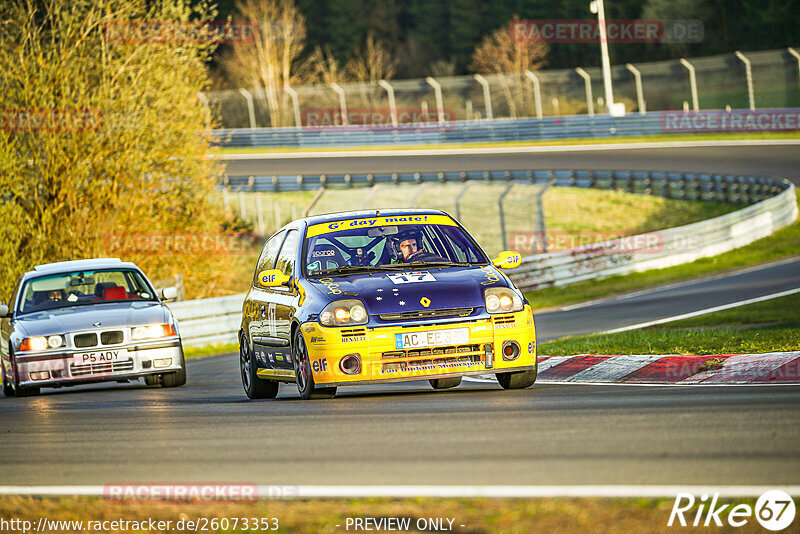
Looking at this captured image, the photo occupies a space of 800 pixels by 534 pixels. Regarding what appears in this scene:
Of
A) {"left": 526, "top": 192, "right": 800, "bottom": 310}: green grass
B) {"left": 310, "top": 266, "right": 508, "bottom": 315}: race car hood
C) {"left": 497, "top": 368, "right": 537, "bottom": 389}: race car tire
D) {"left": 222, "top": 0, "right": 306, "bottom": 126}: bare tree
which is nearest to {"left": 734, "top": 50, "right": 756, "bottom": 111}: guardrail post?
{"left": 526, "top": 192, "right": 800, "bottom": 310}: green grass

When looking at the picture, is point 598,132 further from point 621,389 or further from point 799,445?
point 799,445

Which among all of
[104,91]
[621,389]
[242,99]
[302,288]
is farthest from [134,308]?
[242,99]

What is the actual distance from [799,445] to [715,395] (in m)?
2.26

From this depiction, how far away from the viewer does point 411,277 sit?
9688 millimetres

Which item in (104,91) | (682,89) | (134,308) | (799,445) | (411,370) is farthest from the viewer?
(682,89)

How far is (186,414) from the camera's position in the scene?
938 centimetres
